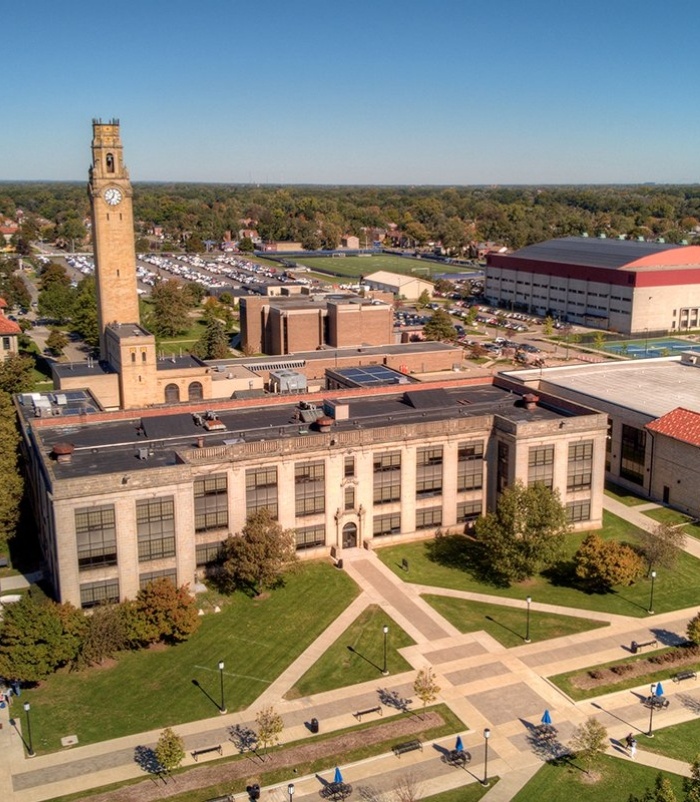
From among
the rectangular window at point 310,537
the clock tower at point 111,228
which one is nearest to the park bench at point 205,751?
the rectangular window at point 310,537

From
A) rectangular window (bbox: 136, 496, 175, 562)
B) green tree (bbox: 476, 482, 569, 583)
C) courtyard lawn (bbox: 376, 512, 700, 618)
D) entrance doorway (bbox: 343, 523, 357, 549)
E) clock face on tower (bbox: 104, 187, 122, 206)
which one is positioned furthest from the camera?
clock face on tower (bbox: 104, 187, 122, 206)

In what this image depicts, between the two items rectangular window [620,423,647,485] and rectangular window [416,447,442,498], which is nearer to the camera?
rectangular window [416,447,442,498]

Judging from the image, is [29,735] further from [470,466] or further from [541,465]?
[541,465]

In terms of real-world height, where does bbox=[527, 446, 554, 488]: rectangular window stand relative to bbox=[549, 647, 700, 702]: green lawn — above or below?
above

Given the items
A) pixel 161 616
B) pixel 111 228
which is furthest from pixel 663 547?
pixel 111 228

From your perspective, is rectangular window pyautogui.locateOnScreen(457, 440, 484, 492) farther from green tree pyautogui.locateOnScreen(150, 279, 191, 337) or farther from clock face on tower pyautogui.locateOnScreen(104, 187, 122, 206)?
green tree pyautogui.locateOnScreen(150, 279, 191, 337)

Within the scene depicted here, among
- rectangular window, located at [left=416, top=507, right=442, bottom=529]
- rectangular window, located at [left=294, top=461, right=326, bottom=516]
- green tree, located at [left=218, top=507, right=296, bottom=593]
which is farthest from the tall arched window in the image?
green tree, located at [left=218, top=507, right=296, bottom=593]

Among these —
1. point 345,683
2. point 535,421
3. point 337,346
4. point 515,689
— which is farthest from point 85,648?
point 337,346

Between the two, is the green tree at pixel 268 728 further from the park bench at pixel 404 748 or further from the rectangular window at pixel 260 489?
the rectangular window at pixel 260 489

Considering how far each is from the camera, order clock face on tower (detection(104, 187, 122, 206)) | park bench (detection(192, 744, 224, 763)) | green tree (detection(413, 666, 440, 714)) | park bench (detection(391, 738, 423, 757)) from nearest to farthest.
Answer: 1. park bench (detection(192, 744, 224, 763))
2. park bench (detection(391, 738, 423, 757))
3. green tree (detection(413, 666, 440, 714))
4. clock face on tower (detection(104, 187, 122, 206))
